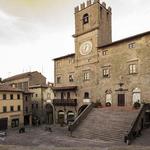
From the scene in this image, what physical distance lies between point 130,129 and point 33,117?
28364 millimetres

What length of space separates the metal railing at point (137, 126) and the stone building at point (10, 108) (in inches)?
938

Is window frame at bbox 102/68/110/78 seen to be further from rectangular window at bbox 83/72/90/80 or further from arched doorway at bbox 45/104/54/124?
arched doorway at bbox 45/104/54/124

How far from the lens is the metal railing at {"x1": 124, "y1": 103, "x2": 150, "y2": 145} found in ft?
65.7

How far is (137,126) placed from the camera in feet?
73.3

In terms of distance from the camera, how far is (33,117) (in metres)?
44.2

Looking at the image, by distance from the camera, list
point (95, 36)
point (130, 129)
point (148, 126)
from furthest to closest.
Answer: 1. point (95, 36)
2. point (148, 126)
3. point (130, 129)

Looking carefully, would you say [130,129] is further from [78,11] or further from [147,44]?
[78,11]

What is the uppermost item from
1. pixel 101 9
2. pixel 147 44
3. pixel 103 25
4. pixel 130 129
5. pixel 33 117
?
pixel 101 9

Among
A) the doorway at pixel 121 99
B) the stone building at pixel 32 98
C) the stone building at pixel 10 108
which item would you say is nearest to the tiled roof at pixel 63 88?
the stone building at pixel 32 98

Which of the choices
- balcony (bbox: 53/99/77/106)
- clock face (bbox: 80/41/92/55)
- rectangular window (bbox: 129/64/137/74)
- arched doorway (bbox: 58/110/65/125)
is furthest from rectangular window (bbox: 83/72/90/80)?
arched doorway (bbox: 58/110/65/125)

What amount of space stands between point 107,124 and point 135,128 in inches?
149

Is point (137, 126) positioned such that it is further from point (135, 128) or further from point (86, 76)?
point (86, 76)

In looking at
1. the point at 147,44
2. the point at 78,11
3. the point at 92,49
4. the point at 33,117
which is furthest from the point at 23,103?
the point at 147,44

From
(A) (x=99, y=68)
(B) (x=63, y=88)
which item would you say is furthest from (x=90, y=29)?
(B) (x=63, y=88)
